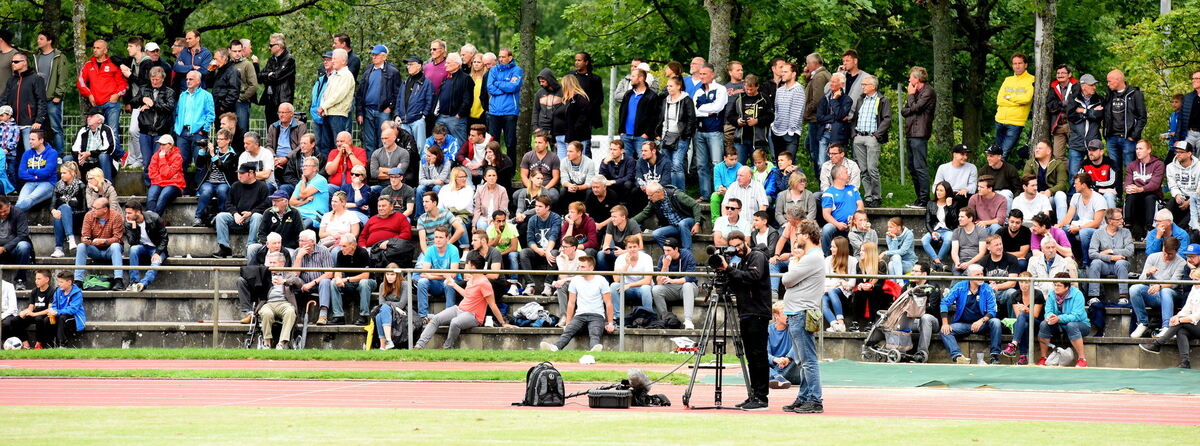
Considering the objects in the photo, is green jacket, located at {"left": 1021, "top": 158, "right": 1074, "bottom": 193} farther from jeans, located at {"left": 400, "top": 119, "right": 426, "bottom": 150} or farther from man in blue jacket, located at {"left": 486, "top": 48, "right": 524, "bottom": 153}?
jeans, located at {"left": 400, "top": 119, "right": 426, "bottom": 150}

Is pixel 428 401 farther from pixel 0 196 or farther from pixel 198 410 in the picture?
pixel 0 196

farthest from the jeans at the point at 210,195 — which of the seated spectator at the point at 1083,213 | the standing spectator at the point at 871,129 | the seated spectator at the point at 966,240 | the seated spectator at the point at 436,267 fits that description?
the seated spectator at the point at 1083,213

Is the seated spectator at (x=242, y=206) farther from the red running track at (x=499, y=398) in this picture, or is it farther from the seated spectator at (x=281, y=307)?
the red running track at (x=499, y=398)

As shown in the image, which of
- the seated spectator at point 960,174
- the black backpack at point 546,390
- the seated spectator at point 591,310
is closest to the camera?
the black backpack at point 546,390

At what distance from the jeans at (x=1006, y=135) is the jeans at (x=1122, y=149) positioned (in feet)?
5.10

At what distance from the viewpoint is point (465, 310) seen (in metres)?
20.7

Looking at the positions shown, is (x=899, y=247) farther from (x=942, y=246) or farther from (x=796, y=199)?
(x=796, y=199)

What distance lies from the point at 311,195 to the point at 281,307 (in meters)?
2.99

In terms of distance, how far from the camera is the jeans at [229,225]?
2277 centimetres

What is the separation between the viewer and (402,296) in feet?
66.8

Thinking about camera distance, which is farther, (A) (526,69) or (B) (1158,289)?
(A) (526,69)

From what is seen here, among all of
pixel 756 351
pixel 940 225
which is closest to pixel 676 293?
pixel 940 225

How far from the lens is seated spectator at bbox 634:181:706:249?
22342 mm

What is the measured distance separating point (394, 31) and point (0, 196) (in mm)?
23034
